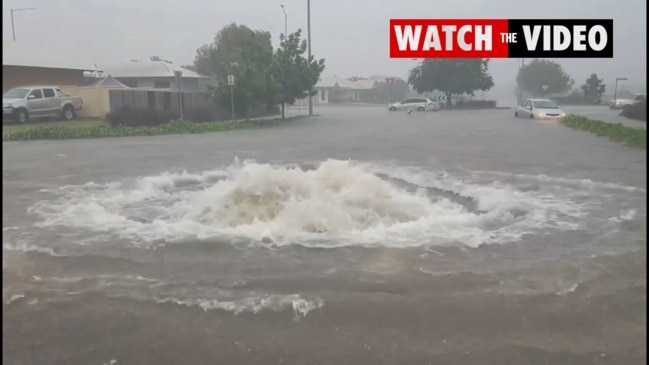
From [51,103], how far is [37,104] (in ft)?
2.60

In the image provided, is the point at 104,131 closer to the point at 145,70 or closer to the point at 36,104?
the point at 36,104

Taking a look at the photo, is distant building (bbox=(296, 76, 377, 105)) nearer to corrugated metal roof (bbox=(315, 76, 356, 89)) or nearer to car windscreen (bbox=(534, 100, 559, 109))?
corrugated metal roof (bbox=(315, 76, 356, 89))

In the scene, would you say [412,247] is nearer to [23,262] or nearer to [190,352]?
[190,352]

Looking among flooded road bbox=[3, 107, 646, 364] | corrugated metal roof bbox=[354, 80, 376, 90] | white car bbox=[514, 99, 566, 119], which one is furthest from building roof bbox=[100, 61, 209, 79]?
corrugated metal roof bbox=[354, 80, 376, 90]

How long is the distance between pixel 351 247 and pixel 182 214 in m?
2.85

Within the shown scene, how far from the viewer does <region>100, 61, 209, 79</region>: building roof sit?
160 feet

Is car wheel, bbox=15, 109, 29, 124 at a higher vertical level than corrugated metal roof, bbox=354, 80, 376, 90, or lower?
lower

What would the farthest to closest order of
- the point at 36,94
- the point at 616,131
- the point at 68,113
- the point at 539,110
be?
the point at 539,110 → the point at 68,113 → the point at 36,94 → the point at 616,131

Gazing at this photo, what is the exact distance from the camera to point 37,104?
89.0ft

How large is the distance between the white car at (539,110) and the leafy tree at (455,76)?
22856 millimetres

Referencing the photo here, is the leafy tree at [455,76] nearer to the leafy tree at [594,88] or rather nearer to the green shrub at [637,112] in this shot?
the leafy tree at [594,88]

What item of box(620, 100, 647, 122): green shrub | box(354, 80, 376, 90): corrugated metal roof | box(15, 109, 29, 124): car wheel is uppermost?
box(354, 80, 376, 90): corrugated metal roof

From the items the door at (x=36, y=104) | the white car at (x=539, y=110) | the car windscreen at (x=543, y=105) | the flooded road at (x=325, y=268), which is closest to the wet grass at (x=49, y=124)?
the door at (x=36, y=104)

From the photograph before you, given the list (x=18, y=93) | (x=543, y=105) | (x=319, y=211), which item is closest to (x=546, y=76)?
(x=543, y=105)
